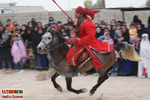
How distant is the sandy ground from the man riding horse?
3.04ft

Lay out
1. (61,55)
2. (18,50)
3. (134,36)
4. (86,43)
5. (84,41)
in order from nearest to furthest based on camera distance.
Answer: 1. (84,41)
2. (86,43)
3. (61,55)
4. (134,36)
5. (18,50)

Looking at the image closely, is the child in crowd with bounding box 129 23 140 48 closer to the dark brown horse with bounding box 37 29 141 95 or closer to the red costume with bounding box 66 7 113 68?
the dark brown horse with bounding box 37 29 141 95

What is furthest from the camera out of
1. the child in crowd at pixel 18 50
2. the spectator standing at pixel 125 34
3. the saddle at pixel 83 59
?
the child in crowd at pixel 18 50

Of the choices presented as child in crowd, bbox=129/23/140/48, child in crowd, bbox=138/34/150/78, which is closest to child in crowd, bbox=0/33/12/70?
child in crowd, bbox=129/23/140/48

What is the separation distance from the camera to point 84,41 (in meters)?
5.12

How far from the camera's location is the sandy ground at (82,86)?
18.9ft

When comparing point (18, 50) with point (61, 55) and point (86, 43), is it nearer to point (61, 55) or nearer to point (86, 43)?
point (61, 55)

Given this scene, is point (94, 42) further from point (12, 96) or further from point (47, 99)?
point (12, 96)

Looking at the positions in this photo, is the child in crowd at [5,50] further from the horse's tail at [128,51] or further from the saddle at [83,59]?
the horse's tail at [128,51]

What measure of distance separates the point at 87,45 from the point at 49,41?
861 millimetres

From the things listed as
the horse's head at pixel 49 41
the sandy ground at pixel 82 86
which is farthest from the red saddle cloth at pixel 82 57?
the sandy ground at pixel 82 86

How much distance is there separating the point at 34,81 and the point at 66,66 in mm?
2752
